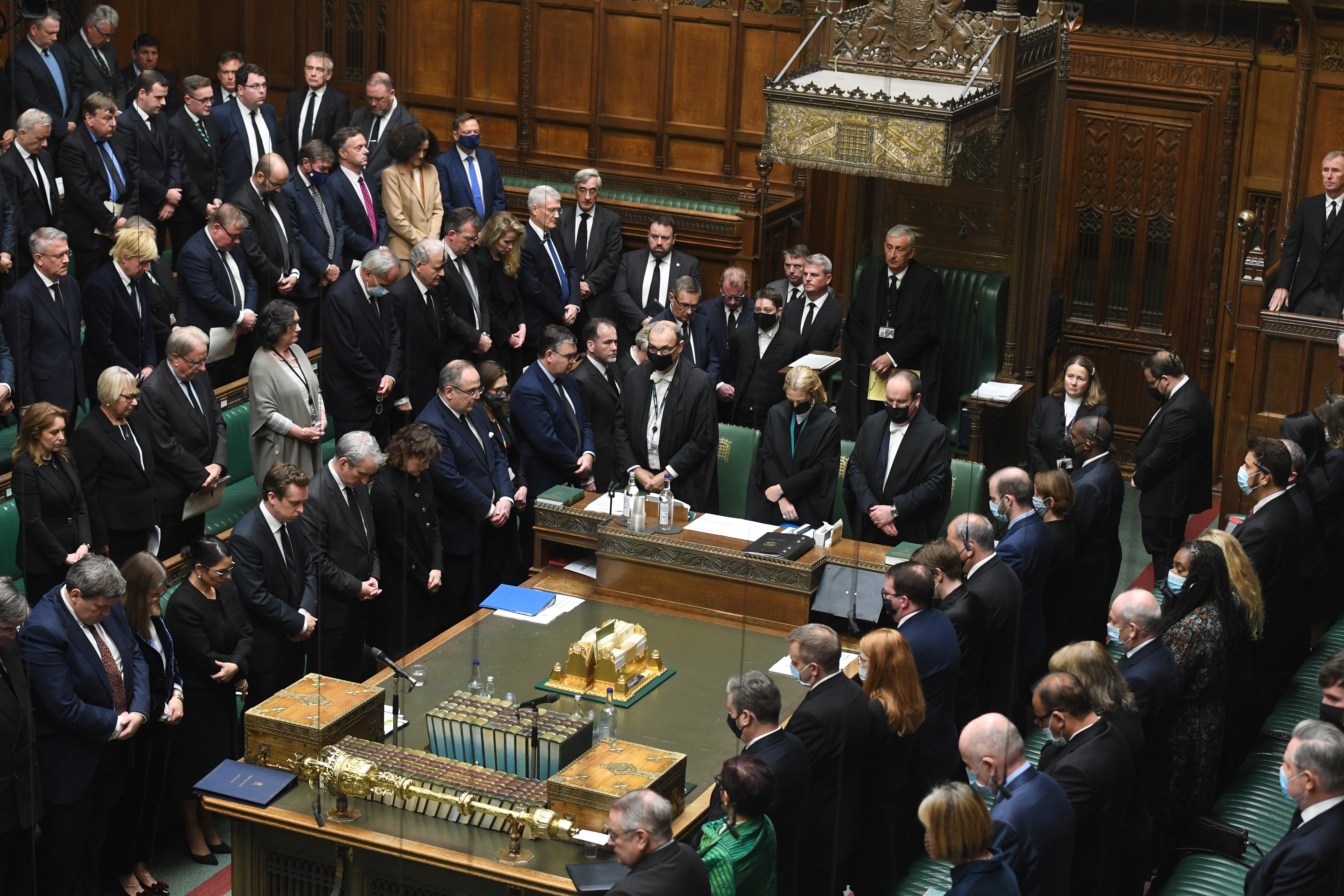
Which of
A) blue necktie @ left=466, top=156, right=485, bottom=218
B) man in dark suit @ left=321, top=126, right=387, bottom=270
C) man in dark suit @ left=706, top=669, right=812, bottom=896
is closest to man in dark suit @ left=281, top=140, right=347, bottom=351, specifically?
man in dark suit @ left=321, top=126, right=387, bottom=270

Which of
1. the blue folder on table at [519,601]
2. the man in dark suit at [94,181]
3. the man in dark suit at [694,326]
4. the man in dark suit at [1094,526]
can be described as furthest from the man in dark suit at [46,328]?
the man in dark suit at [1094,526]

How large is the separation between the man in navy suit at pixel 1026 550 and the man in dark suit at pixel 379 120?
4.34 meters

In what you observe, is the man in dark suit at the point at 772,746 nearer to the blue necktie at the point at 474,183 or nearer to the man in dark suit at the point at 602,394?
the man in dark suit at the point at 602,394

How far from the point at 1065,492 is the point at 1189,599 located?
3.34 ft

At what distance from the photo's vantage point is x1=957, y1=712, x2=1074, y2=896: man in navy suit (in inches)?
183

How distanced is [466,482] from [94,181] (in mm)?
2647

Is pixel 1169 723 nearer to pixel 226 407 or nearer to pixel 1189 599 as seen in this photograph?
pixel 1189 599

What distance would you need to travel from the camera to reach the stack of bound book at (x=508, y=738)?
218 inches

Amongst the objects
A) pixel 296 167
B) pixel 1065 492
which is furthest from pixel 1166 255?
pixel 296 167

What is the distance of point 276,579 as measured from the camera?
6.42m

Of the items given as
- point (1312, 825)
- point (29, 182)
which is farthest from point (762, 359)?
point (1312, 825)

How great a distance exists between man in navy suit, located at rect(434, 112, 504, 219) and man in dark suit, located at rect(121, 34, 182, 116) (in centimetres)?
150

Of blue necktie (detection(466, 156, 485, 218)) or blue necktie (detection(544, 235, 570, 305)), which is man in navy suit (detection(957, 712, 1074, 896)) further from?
blue necktie (detection(466, 156, 485, 218))

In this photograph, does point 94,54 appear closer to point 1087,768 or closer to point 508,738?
point 508,738
